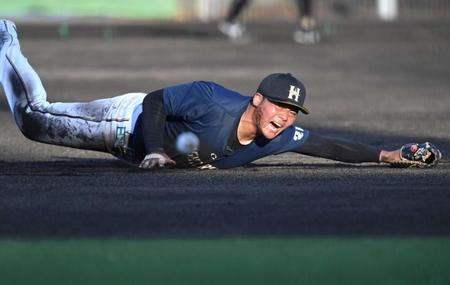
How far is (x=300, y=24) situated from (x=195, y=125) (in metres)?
17.8

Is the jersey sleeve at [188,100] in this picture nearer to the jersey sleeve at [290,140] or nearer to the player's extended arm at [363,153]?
the jersey sleeve at [290,140]

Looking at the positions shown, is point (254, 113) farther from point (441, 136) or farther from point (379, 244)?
point (441, 136)

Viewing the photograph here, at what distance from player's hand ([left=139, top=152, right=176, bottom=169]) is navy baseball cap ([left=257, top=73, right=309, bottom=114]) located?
800 millimetres

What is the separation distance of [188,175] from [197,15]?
24.4 metres

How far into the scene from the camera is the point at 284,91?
834 cm

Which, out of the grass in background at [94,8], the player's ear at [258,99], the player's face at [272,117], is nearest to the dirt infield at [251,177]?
the player's face at [272,117]

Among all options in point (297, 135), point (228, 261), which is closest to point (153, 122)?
point (297, 135)

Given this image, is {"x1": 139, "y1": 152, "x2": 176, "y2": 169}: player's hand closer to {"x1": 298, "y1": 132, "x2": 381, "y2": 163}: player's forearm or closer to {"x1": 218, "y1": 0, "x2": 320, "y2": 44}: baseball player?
{"x1": 298, "y1": 132, "x2": 381, "y2": 163}: player's forearm

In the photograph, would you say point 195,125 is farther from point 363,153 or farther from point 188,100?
point 363,153

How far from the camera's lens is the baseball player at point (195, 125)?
27.8 ft

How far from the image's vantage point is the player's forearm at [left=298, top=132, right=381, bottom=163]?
905cm

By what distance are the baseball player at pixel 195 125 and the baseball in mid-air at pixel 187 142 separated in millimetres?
32

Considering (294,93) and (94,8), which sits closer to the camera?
(294,93)

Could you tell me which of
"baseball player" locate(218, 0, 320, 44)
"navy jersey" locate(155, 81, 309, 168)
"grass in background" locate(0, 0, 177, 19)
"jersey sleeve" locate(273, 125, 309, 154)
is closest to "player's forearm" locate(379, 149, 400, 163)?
"jersey sleeve" locate(273, 125, 309, 154)
